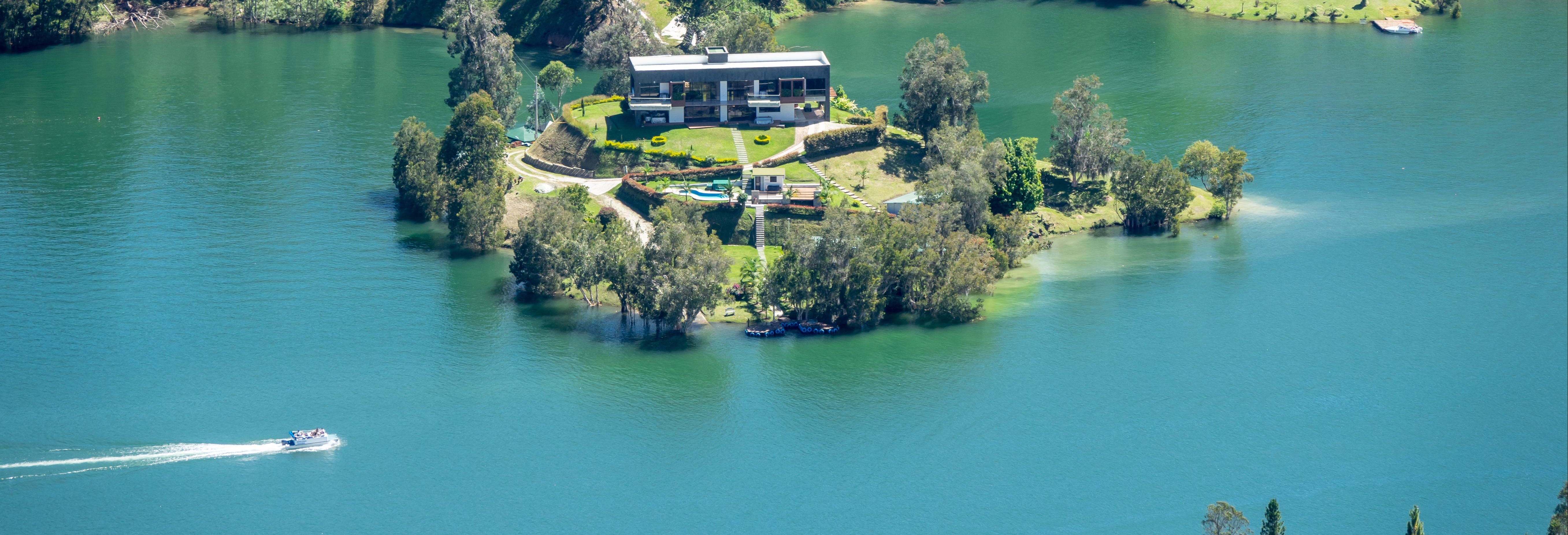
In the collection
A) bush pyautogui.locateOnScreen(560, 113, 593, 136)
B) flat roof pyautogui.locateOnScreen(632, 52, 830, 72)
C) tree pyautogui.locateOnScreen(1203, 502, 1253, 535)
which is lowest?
tree pyautogui.locateOnScreen(1203, 502, 1253, 535)

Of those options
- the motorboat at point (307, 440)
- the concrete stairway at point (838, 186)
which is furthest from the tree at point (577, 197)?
the motorboat at point (307, 440)

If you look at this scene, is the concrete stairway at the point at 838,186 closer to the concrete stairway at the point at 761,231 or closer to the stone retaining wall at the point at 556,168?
the concrete stairway at the point at 761,231

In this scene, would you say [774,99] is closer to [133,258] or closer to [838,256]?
[838,256]

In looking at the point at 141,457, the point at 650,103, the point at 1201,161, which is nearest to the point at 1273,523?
the point at 1201,161

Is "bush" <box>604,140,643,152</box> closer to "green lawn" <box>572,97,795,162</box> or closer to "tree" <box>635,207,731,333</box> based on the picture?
"green lawn" <box>572,97,795,162</box>

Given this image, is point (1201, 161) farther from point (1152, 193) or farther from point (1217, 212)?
point (1152, 193)

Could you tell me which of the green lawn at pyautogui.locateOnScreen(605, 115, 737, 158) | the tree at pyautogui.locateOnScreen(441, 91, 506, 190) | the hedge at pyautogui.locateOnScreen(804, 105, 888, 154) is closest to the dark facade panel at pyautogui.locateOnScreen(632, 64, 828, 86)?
the green lawn at pyautogui.locateOnScreen(605, 115, 737, 158)
